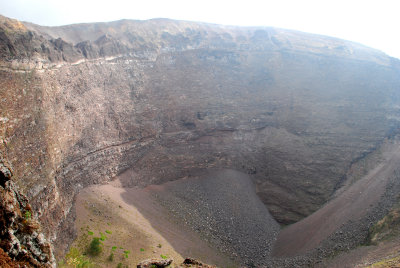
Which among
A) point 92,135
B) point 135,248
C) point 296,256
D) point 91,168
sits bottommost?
point 296,256

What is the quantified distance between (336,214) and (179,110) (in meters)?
26.4

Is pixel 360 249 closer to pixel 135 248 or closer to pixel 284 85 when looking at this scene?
pixel 135 248

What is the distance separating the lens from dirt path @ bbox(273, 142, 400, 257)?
2928 cm

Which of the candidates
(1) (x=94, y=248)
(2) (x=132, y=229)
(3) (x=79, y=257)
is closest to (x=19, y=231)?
(3) (x=79, y=257)

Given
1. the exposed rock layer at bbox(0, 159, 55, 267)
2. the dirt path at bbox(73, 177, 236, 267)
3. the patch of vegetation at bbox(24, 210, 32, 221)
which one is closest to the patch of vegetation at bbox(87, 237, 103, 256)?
the dirt path at bbox(73, 177, 236, 267)

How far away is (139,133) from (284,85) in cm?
2844

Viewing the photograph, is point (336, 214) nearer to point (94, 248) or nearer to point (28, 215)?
point (94, 248)

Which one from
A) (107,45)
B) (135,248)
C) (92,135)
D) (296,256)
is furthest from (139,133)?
(296,256)

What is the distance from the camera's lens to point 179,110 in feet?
148

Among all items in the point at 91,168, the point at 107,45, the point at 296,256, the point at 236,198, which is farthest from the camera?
the point at 107,45

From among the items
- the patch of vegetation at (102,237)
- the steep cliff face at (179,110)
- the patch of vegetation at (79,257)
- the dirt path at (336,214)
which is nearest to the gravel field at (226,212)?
the steep cliff face at (179,110)

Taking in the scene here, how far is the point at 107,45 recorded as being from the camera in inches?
1705

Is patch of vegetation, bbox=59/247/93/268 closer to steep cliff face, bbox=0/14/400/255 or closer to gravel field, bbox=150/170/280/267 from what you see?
steep cliff face, bbox=0/14/400/255

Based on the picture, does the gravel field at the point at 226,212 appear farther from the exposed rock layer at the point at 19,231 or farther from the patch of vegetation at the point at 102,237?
the exposed rock layer at the point at 19,231
